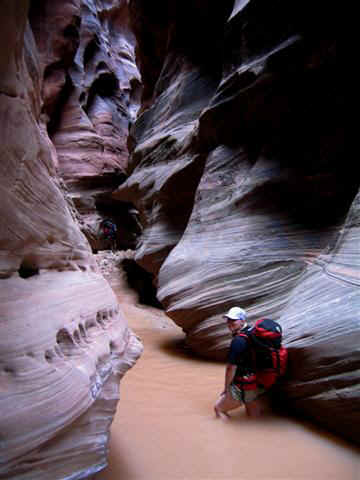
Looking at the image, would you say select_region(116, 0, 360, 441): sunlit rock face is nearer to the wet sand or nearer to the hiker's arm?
the wet sand

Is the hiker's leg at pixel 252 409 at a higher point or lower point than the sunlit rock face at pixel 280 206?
lower

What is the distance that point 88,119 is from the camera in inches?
615

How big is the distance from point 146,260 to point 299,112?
4767 millimetres

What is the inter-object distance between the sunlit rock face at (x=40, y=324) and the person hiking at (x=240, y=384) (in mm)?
1007

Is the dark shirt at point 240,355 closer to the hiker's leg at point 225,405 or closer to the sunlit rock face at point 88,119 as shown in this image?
the hiker's leg at point 225,405

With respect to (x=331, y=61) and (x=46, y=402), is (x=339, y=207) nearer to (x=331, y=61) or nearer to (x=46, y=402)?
(x=331, y=61)

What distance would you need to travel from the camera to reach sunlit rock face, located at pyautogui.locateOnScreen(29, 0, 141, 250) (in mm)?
12672

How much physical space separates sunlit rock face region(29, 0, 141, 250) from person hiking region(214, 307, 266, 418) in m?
9.43

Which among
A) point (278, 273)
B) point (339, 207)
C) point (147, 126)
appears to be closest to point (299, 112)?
point (339, 207)

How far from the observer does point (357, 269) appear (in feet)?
9.43

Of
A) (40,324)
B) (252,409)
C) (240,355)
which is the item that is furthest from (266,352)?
(40,324)

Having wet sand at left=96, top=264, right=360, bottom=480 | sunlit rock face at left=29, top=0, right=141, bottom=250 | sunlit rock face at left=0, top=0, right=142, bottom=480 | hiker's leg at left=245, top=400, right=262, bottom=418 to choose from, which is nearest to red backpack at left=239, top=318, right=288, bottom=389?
hiker's leg at left=245, top=400, right=262, bottom=418

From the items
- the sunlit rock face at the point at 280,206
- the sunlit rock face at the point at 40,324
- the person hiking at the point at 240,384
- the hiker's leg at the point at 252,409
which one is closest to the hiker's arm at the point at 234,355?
the person hiking at the point at 240,384

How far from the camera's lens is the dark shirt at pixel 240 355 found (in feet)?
9.04
